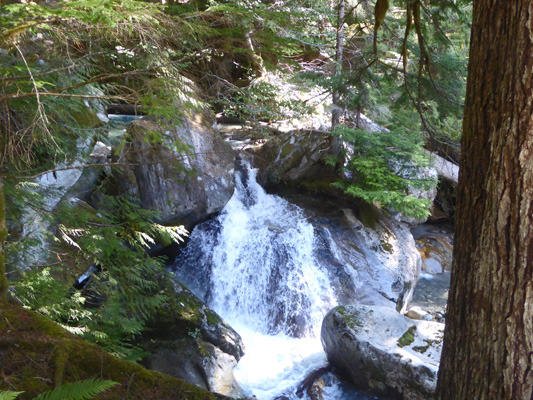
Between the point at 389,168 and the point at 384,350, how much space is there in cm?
541

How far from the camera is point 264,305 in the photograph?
8797mm

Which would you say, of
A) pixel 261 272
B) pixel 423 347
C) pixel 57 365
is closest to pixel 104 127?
pixel 57 365

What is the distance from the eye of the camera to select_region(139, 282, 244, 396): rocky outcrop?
6453 millimetres

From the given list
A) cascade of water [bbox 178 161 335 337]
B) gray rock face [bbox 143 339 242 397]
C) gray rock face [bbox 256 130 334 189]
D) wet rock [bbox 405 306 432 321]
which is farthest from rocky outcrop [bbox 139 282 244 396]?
gray rock face [bbox 256 130 334 189]

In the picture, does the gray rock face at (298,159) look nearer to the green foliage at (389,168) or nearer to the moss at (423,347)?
the green foliage at (389,168)

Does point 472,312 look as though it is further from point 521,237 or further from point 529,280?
point 521,237

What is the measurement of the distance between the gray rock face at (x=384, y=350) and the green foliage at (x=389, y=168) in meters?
3.36

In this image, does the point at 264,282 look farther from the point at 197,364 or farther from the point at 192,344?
the point at 197,364

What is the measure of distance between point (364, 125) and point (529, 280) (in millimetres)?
9999

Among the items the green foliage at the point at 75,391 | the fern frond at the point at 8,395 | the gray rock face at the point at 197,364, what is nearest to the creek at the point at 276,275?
the gray rock face at the point at 197,364

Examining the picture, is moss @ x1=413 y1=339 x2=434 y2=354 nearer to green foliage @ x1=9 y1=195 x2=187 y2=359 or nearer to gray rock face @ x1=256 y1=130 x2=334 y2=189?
green foliage @ x1=9 y1=195 x2=187 y2=359

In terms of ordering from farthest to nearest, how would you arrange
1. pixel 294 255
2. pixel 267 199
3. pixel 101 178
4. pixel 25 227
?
1. pixel 267 199
2. pixel 294 255
3. pixel 101 178
4. pixel 25 227

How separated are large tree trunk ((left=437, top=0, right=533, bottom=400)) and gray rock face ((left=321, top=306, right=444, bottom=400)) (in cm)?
357

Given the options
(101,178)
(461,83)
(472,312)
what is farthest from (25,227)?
(461,83)
